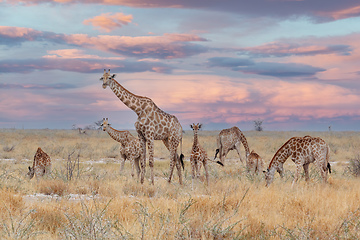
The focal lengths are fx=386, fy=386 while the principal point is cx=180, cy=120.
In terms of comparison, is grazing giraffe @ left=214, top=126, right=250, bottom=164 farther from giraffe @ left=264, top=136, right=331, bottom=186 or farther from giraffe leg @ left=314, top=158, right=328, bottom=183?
giraffe leg @ left=314, top=158, right=328, bottom=183

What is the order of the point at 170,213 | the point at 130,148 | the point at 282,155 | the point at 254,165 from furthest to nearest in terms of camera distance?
the point at 130,148
the point at 254,165
the point at 282,155
the point at 170,213

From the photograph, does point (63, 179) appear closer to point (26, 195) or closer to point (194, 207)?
point (26, 195)

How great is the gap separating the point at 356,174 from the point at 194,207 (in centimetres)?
1010

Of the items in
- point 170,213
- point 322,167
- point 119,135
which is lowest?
point 170,213

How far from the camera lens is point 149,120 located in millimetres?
10938

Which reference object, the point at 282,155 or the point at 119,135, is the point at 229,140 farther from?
the point at 282,155

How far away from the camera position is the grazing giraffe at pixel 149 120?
1089 centimetres

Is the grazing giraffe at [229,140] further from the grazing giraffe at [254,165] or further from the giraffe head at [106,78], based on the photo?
the giraffe head at [106,78]

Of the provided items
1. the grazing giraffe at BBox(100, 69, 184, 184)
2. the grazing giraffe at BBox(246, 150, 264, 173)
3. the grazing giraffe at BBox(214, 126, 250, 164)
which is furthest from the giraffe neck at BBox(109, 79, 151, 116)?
the grazing giraffe at BBox(214, 126, 250, 164)

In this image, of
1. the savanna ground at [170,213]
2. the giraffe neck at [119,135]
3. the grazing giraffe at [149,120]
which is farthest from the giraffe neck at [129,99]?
the giraffe neck at [119,135]

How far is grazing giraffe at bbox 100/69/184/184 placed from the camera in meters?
10.9

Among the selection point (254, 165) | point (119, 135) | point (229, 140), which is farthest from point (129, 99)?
point (229, 140)

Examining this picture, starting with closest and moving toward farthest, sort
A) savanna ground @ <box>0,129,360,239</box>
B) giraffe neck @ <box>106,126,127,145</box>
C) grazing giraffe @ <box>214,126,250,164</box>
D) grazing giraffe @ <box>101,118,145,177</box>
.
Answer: savanna ground @ <box>0,129,360,239</box> → grazing giraffe @ <box>101,118,145,177</box> → giraffe neck @ <box>106,126,127,145</box> → grazing giraffe @ <box>214,126,250,164</box>

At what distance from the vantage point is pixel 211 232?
628 centimetres
